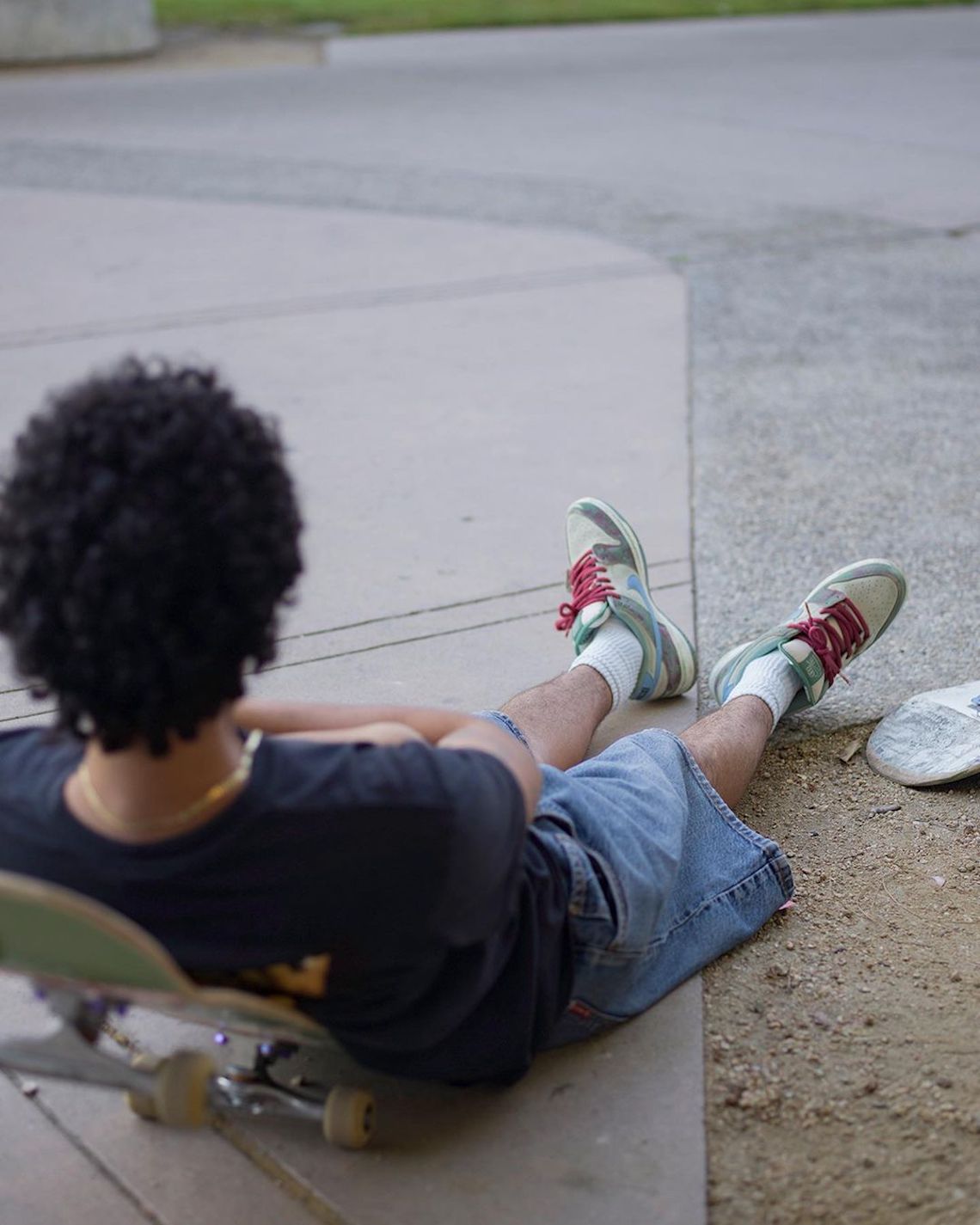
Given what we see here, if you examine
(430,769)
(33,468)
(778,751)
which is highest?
(33,468)

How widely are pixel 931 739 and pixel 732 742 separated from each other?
1.50 feet

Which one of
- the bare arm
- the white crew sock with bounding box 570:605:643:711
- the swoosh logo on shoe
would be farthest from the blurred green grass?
the bare arm

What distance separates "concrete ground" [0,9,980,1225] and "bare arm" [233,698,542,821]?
51 centimetres

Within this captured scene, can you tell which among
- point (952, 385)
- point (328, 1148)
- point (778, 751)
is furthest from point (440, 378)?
point (328, 1148)

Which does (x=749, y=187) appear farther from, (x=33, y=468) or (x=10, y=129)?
(x=33, y=468)

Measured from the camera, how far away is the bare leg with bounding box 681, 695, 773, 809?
2580 millimetres

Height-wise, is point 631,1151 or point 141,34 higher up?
point 141,34

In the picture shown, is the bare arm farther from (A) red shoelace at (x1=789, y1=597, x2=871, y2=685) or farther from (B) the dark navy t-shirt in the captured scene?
(A) red shoelace at (x1=789, y1=597, x2=871, y2=685)

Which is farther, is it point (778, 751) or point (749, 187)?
point (749, 187)

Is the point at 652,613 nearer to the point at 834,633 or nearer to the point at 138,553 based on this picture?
the point at 834,633

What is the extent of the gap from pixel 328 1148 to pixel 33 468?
0.98 metres

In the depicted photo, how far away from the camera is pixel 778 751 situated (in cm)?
292

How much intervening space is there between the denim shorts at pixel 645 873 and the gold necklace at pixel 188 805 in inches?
20.9

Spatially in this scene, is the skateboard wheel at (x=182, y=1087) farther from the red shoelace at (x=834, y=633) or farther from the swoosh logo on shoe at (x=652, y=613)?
the red shoelace at (x=834, y=633)
